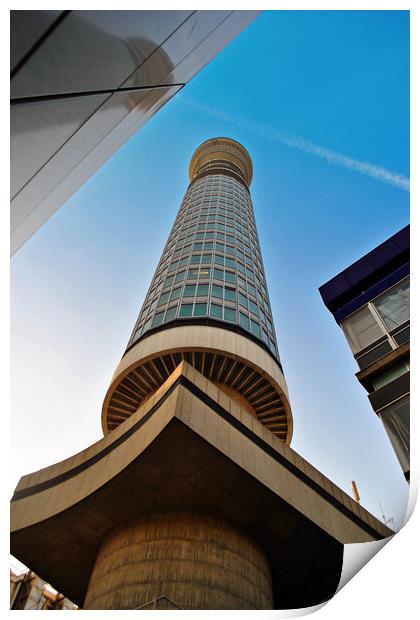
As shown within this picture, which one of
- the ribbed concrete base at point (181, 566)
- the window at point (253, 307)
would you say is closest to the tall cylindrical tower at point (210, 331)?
the window at point (253, 307)

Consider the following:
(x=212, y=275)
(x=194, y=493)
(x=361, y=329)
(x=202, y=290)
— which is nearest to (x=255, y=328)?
(x=202, y=290)

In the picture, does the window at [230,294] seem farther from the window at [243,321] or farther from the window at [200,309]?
the window at [200,309]

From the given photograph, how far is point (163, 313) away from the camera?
27.8 metres

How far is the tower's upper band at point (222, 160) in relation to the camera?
62.7 m

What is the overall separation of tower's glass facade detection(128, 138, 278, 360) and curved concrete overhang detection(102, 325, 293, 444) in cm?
166

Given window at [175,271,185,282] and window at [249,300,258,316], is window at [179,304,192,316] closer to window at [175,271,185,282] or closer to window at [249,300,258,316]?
window at [175,271,185,282]

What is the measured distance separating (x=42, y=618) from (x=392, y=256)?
16.2 metres

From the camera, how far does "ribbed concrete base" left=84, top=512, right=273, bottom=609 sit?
555 inches

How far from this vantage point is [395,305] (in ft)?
47.0

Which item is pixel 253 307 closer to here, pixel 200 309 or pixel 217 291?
pixel 217 291

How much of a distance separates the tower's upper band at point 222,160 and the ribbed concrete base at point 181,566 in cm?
5207

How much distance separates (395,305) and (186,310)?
15.1 meters

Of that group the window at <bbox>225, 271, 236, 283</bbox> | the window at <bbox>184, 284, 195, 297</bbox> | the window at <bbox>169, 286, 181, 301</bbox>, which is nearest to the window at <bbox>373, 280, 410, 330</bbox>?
the window at <bbox>184, 284, 195, 297</bbox>

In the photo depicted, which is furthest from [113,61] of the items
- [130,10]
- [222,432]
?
[222,432]
